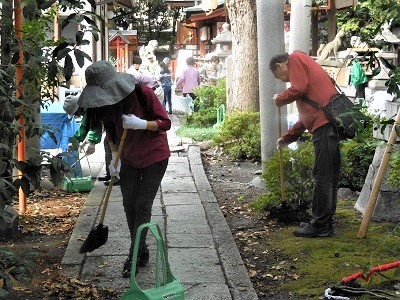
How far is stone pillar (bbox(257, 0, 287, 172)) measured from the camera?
401 inches

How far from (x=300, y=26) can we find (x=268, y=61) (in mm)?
1474

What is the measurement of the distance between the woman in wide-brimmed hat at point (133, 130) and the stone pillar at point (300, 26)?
568 cm

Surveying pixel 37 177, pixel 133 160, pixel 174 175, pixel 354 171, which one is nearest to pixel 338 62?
pixel 174 175

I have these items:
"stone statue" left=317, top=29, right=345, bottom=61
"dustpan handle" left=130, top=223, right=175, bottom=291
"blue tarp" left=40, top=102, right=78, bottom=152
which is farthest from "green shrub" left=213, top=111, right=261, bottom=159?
"dustpan handle" left=130, top=223, right=175, bottom=291

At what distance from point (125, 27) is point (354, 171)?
45.0m

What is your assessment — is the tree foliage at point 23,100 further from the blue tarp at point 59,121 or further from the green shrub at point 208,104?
the green shrub at point 208,104

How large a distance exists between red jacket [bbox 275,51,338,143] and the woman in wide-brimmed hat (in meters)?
1.70

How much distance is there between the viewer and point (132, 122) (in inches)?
229

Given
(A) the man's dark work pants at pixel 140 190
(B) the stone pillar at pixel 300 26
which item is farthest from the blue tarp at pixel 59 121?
(A) the man's dark work pants at pixel 140 190

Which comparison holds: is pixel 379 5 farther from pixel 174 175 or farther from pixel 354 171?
pixel 174 175

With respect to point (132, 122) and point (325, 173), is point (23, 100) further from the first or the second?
point (325, 173)

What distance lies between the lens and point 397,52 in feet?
44.9

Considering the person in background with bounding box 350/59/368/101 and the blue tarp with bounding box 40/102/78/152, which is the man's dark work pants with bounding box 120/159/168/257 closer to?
the blue tarp with bounding box 40/102/78/152

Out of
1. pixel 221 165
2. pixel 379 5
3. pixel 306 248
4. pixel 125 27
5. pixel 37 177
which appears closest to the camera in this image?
pixel 37 177
